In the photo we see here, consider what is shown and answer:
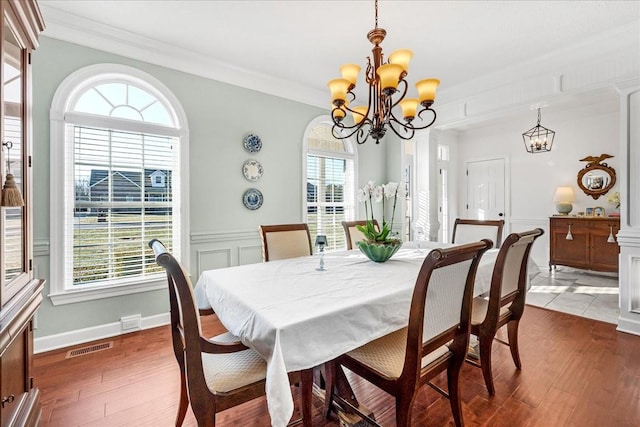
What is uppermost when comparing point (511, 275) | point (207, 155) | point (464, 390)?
point (207, 155)

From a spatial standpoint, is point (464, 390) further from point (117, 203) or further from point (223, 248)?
point (117, 203)

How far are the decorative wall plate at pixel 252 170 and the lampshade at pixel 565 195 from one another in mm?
4856

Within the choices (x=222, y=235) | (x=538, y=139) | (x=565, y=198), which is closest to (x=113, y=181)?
(x=222, y=235)

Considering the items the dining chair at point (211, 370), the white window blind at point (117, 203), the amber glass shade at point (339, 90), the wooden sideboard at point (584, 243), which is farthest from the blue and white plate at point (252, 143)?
the wooden sideboard at point (584, 243)

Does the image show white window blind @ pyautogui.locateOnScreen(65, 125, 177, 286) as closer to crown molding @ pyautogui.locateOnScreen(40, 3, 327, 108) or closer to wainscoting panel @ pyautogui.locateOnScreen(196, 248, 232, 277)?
wainscoting panel @ pyautogui.locateOnScreen(196, 248, 232, 277)

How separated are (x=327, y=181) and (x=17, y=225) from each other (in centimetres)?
338

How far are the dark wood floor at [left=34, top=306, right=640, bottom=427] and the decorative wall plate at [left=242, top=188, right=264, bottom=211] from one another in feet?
5.22

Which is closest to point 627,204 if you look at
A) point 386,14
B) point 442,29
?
point 442,29

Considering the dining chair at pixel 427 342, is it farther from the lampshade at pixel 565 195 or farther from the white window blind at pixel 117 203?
the lampshade at pixel 565 195

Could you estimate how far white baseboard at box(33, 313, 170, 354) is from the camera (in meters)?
2.47

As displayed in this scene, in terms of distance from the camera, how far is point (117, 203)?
9.08ft

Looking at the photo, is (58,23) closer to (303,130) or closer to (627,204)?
(303,130)

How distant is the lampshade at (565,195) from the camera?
4.93m

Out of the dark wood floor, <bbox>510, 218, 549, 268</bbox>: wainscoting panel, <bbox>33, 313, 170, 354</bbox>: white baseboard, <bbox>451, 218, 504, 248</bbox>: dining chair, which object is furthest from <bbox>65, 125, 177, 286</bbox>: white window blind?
<bbox>510, 218, 549, 268</bbox>: wainscoting panel
